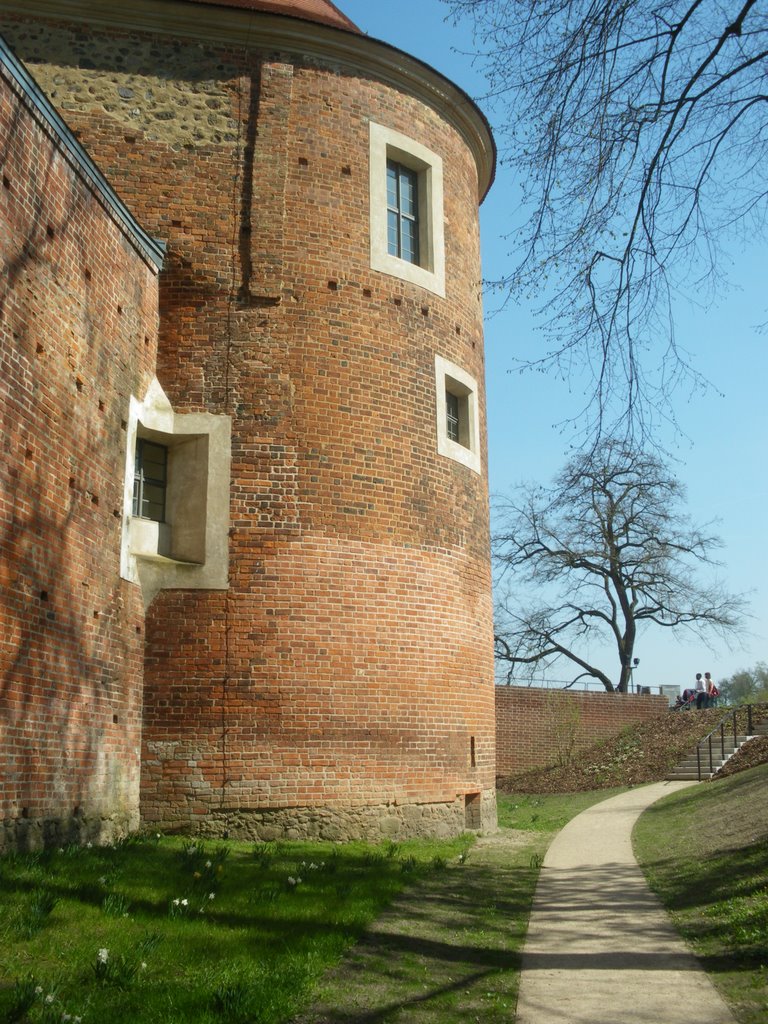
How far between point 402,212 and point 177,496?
18.6 ft

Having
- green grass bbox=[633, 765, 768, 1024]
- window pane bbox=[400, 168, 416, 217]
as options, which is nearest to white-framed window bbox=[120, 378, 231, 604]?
window pane bbox=[400, 168, 416, 217]

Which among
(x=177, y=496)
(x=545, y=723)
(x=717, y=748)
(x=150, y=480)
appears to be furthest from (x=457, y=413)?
(x=545, y=723)

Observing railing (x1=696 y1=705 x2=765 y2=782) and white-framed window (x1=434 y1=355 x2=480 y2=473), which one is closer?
white-framed window (x1=434 y1=355 x2=480 y2=473)

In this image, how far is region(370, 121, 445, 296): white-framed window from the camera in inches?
579

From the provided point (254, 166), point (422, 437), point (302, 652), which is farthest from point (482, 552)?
point (254, 166)

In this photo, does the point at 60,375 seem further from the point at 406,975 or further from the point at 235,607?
the point at 406,975

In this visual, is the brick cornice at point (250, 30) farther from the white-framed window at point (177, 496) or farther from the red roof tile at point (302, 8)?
the white-framed window at point (177, 496)

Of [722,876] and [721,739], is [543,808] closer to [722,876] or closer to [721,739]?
[721,739]

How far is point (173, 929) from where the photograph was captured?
690cm

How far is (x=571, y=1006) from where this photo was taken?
598cm

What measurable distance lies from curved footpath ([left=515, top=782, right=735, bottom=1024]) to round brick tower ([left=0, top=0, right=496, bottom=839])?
3.00m

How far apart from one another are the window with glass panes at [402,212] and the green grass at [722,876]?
8839 mm

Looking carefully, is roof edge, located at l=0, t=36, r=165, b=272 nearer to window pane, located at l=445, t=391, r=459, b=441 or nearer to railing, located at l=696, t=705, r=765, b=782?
window pane, located at l=445, t=391, r=459, b=441

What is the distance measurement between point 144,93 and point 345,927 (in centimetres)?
1110
